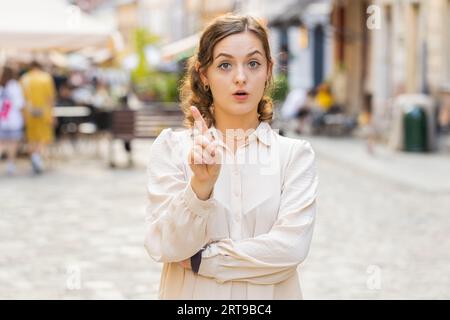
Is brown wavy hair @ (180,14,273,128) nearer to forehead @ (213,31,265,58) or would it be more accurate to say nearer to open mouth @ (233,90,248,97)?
forehead @ (213,31,265,58)

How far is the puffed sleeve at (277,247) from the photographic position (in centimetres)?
289

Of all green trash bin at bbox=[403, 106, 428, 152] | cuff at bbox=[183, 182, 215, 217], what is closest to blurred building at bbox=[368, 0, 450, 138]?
green trash bin at bbox=[403, 106, 428, 152]

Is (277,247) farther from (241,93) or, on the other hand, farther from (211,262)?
(241,93)

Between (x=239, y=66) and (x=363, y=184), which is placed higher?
(x=239, y=66)

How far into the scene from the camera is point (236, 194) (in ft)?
9.68

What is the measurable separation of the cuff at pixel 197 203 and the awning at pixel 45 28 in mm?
16199

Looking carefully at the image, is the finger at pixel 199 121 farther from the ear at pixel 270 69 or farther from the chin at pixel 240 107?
the ear at pixel 270 69

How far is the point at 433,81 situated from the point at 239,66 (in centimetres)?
2026

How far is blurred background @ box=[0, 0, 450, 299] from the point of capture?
27.5 ft

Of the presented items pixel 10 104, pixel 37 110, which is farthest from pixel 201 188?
pixel 37 110
